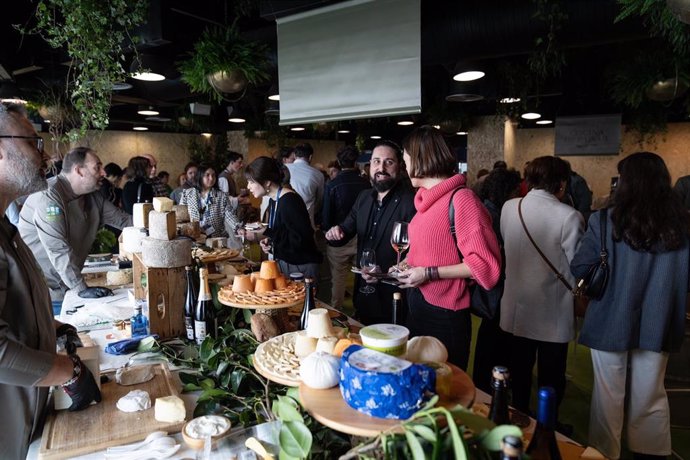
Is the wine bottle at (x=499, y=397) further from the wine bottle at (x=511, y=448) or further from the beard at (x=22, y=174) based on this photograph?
the beard at (x=22, y=174)

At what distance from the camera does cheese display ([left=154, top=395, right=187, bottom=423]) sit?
52.4 inches

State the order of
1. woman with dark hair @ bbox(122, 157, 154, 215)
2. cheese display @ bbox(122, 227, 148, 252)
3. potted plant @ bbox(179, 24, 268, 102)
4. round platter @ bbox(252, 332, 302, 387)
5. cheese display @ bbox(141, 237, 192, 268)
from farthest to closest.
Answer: woman with dark hair @ bbox(122, 157, 154, 215) < potted plant @ bbox(179, 24, 268, 102) < cheese display @ bbox(122, 227, 148, 252) < cheese display @ bbox(141, 237, 192, 268) < round platter @ bbox(252, 332, 302, 387)

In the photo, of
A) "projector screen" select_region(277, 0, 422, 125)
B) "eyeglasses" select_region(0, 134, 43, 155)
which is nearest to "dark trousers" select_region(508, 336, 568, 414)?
"projector screen" select_region(277, 0, 422, 125)

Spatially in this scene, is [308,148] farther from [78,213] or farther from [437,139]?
[437,139]

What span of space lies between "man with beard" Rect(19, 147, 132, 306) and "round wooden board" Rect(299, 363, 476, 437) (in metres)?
2.23

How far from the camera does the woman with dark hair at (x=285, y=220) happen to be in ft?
10.5

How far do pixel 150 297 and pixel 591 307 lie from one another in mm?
2112

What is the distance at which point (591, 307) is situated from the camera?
233cm

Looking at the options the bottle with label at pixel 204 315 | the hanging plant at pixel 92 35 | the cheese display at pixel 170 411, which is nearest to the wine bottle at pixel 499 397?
the cheese display at pixel 170 411

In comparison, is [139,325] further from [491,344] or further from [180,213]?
[491,344]

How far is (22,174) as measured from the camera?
143 cm

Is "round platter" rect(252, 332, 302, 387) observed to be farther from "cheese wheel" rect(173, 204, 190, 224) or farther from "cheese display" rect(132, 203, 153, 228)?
"cheese wheel" rect(173, 204, 190, 224)

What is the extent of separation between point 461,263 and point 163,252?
4.18 ft

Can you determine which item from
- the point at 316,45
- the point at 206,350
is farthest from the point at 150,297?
the point at 316,45
